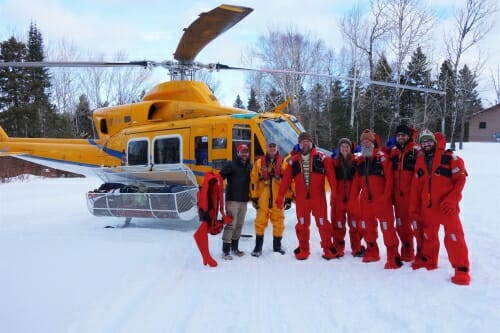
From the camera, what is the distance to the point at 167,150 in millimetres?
7238

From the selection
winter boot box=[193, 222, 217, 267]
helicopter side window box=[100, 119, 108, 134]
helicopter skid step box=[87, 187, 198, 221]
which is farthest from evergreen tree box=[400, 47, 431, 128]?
winter boot box=[193, 222, 217, 267]

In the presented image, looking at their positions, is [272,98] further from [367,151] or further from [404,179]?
[404,179]

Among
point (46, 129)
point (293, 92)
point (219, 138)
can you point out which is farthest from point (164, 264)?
point (46, 129)

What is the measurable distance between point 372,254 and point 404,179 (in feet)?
3.26

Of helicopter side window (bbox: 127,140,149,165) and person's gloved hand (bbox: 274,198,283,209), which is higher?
helicopter side window (bbox: 127,140,149,165)

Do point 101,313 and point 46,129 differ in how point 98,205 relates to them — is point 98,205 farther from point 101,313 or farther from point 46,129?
point 46,129

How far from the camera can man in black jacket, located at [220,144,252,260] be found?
4984 mm

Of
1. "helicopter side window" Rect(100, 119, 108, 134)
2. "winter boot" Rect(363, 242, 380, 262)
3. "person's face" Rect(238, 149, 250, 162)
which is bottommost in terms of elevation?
"winter boot" Rect(363, 242, 380, 262)

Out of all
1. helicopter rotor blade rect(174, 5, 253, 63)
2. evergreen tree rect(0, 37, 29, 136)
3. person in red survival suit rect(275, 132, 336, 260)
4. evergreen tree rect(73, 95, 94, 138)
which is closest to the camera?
person in red survival suit rect(275, 132, 336, 260)

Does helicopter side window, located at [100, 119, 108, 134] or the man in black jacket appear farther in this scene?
helicopter side window, located at [100, 119, 108, 134]

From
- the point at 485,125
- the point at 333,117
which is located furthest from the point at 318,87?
the point at 485,125

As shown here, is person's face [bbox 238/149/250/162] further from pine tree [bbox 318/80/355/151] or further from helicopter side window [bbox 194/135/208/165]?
pine tree [bbox 318/80/355/151]

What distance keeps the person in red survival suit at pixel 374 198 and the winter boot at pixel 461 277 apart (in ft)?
2.10

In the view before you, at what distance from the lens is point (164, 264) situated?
15.2ft
